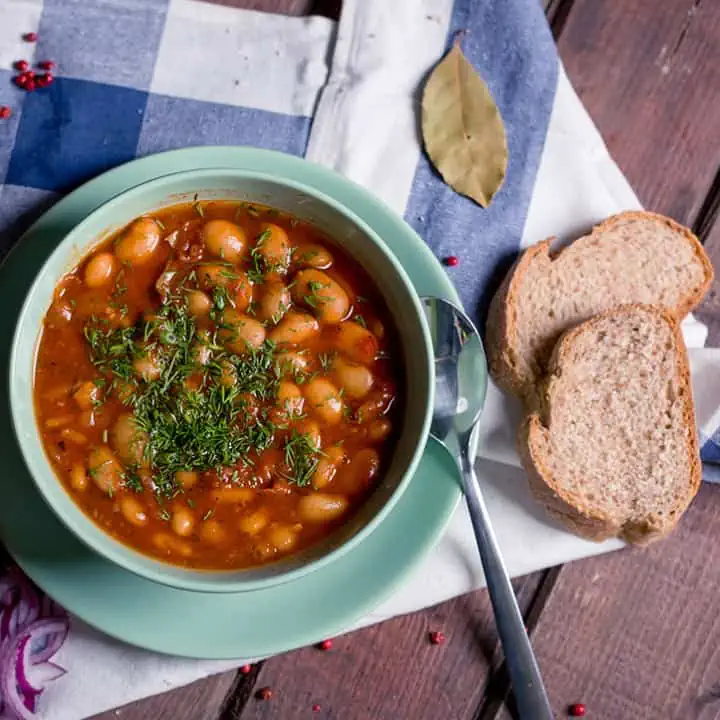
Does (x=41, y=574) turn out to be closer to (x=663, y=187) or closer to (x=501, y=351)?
(x=501, y=351)

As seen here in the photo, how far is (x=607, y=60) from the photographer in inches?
114

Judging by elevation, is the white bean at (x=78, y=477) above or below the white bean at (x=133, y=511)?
above

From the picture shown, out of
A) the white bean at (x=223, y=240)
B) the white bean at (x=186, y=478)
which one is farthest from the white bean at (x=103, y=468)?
the white bean at (x=223, y=240)

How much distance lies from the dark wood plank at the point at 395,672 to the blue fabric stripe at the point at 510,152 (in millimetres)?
887

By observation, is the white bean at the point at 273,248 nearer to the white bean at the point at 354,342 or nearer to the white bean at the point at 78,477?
the white bean at the point at 354,342

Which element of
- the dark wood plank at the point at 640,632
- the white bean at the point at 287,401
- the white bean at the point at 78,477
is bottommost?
the dark wood plank at the point at 640,632

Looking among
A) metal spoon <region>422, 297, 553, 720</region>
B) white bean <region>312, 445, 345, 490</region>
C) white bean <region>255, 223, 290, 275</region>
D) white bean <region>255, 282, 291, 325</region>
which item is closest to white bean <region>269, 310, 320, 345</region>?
white bean <region>255, 282, 291, 325</region>

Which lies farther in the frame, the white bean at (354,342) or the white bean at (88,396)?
the white bean at (354,342)

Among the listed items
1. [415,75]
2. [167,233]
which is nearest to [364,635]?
[167,233]

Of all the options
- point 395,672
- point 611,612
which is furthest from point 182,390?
point 611,612

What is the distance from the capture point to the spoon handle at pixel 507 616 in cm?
254

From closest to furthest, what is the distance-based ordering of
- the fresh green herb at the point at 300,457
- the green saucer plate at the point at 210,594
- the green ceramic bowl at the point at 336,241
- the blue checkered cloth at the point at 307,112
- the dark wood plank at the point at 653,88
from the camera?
the green ceramic bowl at the point at 336,241
the fresh green herb at the point at 300,457
the green saucer plate at the point at 210,594
the blue checkered cloth at the point at 307,112
the dark wood plank at the point at 653,88

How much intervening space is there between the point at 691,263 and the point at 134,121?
1.67 m

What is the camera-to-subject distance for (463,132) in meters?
2.77
